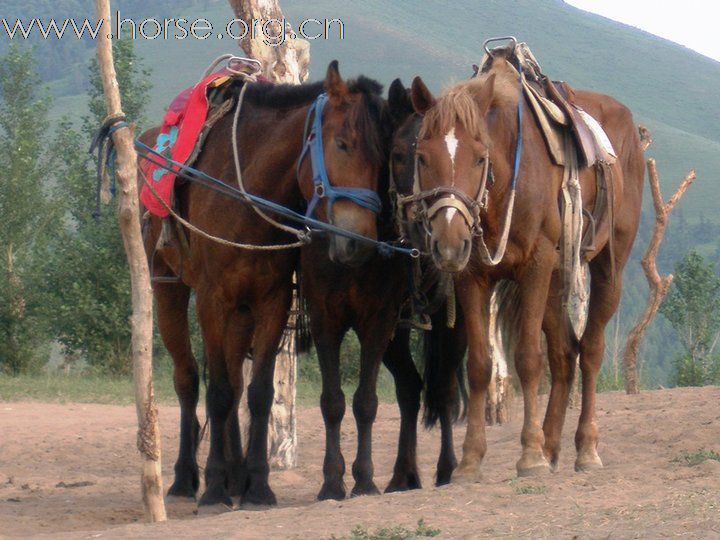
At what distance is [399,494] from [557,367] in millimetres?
2081

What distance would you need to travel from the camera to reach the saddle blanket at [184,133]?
22.4 ft

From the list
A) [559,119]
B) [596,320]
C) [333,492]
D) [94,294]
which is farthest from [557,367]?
[94,294]

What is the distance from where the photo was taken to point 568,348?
24.1 ft

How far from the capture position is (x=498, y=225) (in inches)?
233

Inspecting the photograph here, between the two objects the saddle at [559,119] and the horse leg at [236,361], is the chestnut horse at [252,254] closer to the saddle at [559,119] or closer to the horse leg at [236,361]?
the horse leg at [236,361]

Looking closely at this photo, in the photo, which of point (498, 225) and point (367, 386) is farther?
point (367, 386)

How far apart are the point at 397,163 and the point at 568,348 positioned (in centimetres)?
207

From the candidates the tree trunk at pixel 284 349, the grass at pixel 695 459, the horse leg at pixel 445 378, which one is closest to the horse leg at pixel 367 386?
the horse leg at pixel 445 378

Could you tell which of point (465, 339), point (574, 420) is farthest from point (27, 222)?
point (465, 339)

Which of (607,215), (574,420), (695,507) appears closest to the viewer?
(695,507)

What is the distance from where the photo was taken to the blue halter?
19.0ft

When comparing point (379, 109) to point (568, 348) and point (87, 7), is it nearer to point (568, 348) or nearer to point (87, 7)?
point (568, 348)

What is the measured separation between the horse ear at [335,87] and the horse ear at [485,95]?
2.44ft

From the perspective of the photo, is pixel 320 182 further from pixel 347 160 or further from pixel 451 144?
pixel 451 144
